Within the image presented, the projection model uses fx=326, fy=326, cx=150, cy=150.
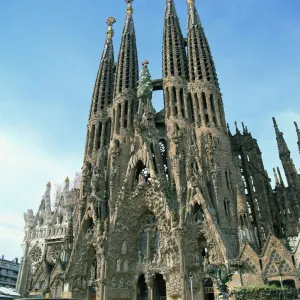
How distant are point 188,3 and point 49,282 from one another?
1521 inches

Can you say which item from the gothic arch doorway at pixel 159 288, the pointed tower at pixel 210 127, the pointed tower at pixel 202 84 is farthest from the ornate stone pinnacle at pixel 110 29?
the gothic arch doorway at pixel 159 288

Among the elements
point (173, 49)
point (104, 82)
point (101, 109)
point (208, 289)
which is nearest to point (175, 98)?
point (173, 49)

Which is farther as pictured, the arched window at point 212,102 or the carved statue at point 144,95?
the carved statue at point 144,95

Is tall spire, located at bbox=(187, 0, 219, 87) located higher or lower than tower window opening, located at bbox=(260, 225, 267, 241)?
higher

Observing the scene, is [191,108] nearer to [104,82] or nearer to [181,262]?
[104,82]

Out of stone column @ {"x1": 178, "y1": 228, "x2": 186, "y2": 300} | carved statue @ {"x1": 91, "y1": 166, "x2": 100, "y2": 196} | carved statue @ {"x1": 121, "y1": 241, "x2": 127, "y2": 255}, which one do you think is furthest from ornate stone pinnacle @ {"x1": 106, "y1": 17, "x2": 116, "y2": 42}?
stone column @ {"x1": 178, "y1": 228, "x2": 186, "y2": 300}

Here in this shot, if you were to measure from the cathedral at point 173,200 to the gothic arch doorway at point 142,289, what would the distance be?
0.28 ft

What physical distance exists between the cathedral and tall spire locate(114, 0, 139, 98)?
0.20 m

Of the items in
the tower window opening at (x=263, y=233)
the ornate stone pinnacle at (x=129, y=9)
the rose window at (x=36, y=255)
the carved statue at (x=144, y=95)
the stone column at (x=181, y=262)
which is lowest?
the stone column at (x=181, y=262)

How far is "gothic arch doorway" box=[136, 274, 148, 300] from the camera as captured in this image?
28.8 metres

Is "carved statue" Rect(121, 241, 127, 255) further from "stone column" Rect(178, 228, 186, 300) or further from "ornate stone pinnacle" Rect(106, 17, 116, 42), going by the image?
"ornate stone pinnacle" Rect(106, 17, 116, 42)

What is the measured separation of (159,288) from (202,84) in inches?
822

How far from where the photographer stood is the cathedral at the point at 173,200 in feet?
83.0

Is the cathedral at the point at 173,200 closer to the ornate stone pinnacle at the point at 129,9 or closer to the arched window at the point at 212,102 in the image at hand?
the arched window at the point at 212,102
